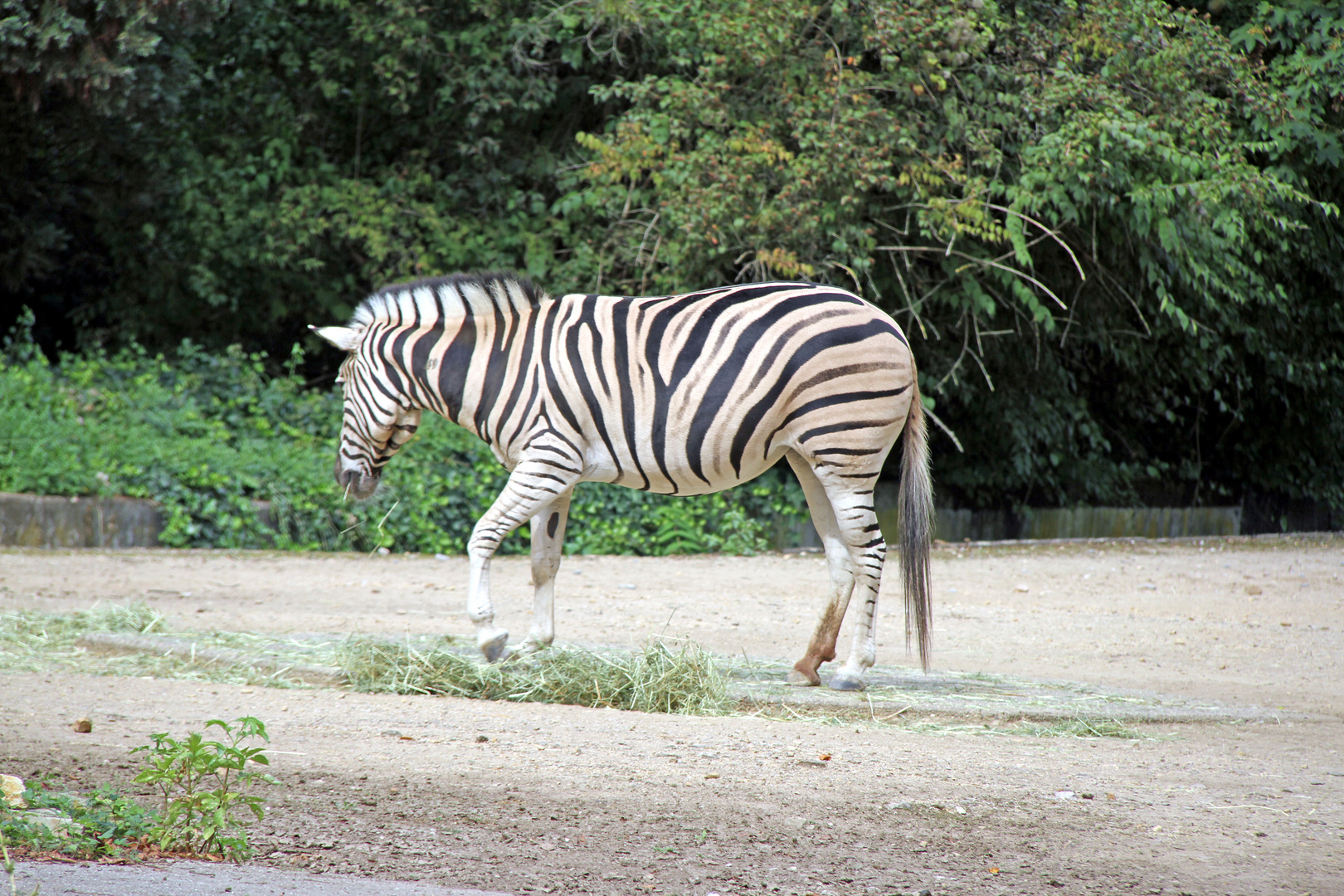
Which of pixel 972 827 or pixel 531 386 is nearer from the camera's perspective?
pixel 972 827

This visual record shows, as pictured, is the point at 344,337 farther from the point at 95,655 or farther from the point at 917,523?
the point at 917,523

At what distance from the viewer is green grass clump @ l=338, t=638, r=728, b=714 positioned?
5.29 meters

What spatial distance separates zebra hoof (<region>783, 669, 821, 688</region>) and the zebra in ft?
0.07

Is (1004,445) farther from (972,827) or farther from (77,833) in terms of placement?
(77,833)

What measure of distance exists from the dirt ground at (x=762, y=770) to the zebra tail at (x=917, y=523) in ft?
1.71

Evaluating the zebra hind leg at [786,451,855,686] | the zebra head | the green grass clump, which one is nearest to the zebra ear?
the zebra head

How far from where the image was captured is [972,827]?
3.59 metres

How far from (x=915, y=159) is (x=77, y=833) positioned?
942 centimetres

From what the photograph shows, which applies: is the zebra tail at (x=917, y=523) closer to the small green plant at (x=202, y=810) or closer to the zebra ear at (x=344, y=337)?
the zebra ear at (x=344, y=337)

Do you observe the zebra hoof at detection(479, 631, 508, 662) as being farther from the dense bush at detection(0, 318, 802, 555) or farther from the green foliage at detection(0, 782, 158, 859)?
the dense bush at detection(0, 318, 802, 555)

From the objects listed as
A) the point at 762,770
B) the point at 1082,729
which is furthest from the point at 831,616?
the point at 762,770

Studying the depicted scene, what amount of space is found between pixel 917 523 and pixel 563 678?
1.80 meters

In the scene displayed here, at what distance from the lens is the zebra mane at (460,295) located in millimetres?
5922

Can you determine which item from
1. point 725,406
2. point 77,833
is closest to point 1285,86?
point 725,406
